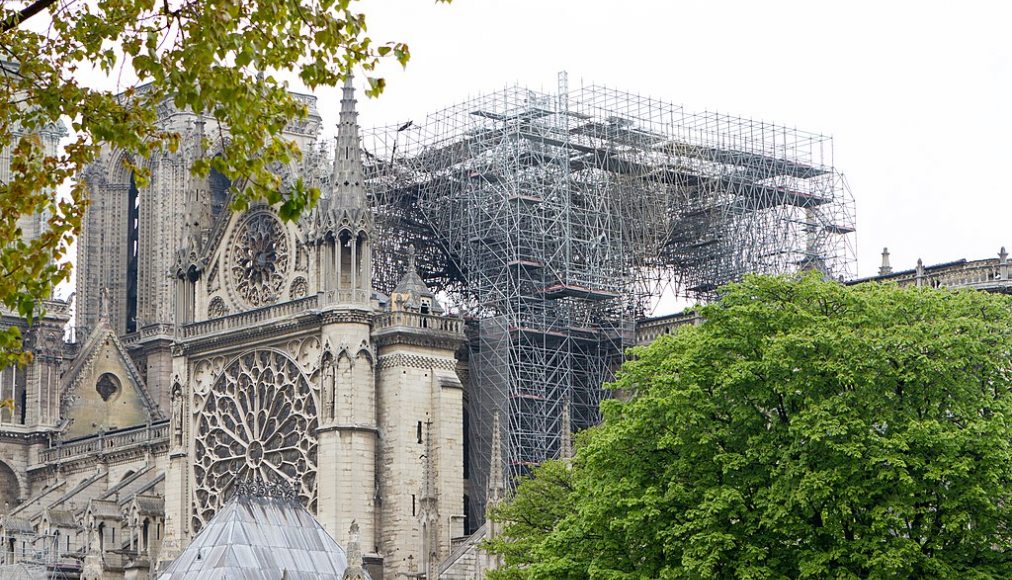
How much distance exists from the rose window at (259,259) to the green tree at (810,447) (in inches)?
1262

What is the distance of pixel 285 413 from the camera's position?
248 feet

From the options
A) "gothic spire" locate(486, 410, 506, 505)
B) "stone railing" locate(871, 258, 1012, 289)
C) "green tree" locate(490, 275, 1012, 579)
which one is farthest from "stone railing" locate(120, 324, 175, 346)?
"green tree" locate(490, 275, 1012, 579)

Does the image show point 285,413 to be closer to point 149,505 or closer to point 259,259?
point 259,259

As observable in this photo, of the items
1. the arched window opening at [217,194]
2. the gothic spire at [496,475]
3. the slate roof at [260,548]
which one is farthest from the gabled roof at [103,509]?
the gothic spire at [496,475]

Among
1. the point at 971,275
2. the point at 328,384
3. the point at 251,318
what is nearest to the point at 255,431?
the point at 251,318

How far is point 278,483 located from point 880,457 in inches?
1433

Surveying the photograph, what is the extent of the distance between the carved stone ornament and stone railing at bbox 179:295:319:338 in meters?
0.58

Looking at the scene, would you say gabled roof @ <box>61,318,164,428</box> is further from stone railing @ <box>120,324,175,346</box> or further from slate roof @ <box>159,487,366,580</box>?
slate roof @ <box>159,487,366,580</box>

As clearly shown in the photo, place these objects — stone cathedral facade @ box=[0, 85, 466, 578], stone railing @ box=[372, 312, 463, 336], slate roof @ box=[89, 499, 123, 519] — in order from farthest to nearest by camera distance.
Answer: slate roof @ box=[89, 499, 123, 519] < stone railing @ box=[372, 312, 463, 336] < stone cathedral facade @ box=[0, 85, 466, 578]

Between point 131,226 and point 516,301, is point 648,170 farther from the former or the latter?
point 131,226

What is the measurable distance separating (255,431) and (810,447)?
124ft

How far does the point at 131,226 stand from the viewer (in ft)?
346

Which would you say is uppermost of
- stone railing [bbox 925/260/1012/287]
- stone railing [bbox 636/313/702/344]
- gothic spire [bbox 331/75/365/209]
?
gothic spire [bbox 331/75/365/209]

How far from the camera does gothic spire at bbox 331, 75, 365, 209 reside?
73.9 metres
